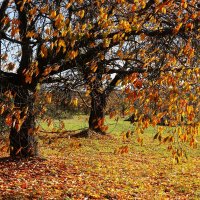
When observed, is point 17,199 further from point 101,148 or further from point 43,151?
point 101,148

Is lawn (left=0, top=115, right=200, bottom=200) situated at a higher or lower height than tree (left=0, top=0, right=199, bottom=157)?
lower

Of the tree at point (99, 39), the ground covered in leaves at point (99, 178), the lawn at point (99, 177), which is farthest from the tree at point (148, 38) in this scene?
the ground covered in leaves at point (99, 178)

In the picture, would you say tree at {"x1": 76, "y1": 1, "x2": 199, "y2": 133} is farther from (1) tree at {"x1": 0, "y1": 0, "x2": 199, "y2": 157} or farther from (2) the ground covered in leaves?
(2) the ground covered in leaves

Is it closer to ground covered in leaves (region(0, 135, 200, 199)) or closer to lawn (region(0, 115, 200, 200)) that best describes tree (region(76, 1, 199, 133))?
lawn (region(0, 115, 200, 200))

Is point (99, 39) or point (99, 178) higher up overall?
point (99, 39)

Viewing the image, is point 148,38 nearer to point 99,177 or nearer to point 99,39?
point 99,39

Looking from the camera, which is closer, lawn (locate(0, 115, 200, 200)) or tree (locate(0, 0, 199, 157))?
tree (locate(0, 0, 199, 157))

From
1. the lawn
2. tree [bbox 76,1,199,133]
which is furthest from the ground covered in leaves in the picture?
tree [bbox 76,1,199,133]

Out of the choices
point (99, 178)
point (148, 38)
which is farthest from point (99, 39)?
point (99, 178)

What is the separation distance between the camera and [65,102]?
11469 mm

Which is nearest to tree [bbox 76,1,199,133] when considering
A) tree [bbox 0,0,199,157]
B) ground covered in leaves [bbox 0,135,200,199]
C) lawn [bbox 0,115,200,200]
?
tree [bbox 0,0,199,157]

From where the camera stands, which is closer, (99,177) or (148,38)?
(148,38)

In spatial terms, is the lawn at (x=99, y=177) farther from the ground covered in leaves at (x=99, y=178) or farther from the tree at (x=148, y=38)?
the tree at (x=148, y=38)

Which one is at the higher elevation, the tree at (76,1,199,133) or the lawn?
the tree at (76,1,199,133)
